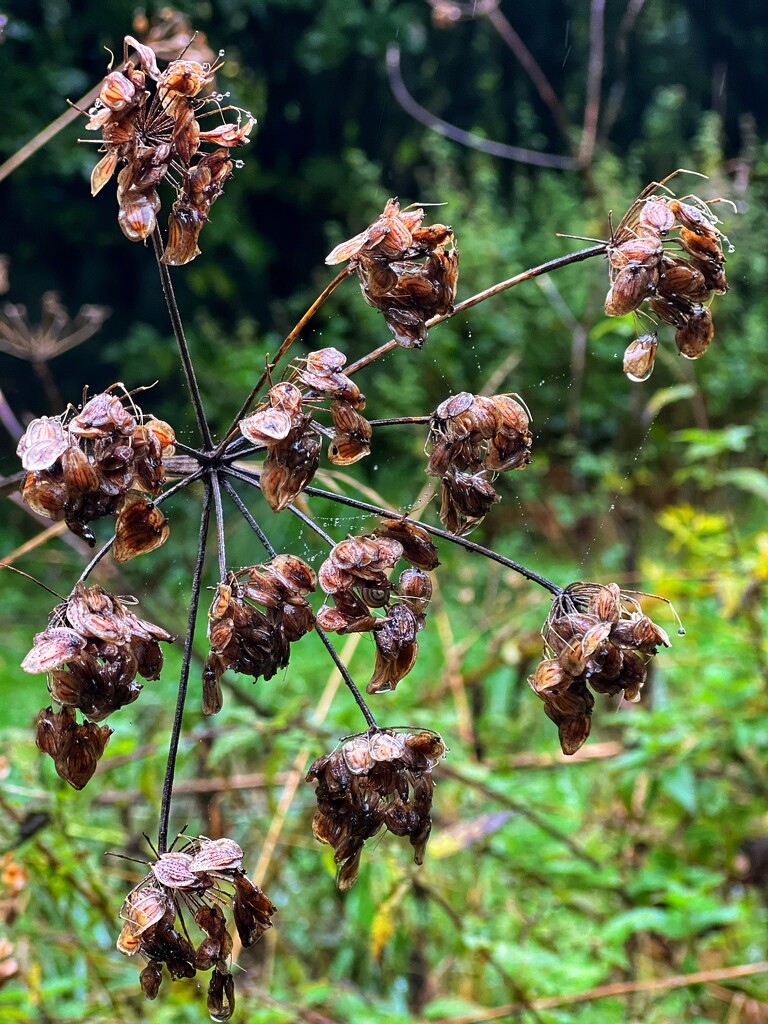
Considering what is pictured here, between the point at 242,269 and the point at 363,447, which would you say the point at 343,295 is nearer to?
the point at 242,269

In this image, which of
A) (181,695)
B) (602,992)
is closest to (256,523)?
(181,695)

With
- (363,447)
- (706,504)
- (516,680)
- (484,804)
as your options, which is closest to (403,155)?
(706,504)

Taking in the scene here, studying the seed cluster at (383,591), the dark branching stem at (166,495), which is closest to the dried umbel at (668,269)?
the seed cluster at (383,591)

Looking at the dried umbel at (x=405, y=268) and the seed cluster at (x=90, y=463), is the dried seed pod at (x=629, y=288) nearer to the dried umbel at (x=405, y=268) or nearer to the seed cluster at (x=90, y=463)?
the dried umbel at (x=405, y=268)

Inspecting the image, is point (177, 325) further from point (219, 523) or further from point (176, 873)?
point (176, 873)

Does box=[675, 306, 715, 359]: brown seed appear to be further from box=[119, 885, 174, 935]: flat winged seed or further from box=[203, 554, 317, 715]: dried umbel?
box=[119, 885, 174, 935]: flat winged seed
